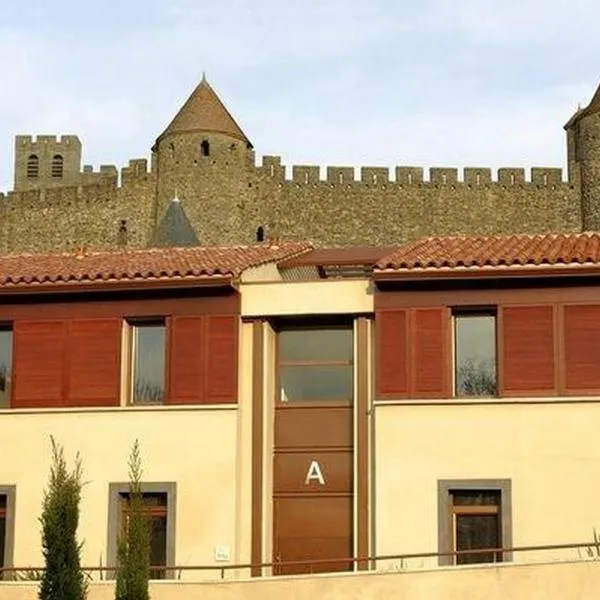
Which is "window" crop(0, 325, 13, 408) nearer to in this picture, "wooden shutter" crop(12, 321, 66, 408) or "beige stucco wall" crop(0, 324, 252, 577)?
"wooden shutter" crop(12, 321, 66, 408)

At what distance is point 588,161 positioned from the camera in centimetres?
7262

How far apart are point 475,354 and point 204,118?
48888 mm

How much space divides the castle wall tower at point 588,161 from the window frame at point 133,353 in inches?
1839

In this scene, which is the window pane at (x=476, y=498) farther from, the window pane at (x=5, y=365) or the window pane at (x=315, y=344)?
the window pane at (x=5, y=365)

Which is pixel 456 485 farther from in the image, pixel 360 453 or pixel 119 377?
pixel 119 377

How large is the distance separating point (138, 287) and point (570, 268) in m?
6.35

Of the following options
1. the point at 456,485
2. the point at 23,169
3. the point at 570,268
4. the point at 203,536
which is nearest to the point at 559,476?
the point at 456,485

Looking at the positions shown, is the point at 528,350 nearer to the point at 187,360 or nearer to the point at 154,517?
the point at 187,360

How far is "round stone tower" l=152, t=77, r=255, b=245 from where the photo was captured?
70312mm

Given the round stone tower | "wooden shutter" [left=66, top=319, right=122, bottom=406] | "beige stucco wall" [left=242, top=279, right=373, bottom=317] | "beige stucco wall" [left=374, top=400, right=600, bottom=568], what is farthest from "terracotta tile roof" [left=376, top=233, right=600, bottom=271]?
the round stone tower

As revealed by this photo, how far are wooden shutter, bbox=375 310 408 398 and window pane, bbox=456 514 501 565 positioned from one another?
201 centimetres

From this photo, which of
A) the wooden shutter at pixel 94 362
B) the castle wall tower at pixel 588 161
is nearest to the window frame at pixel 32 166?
the castle wall tower at pixel 588 161

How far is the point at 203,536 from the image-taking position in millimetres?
24906

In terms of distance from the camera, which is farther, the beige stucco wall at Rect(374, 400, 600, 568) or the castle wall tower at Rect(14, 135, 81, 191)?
the castle wall tower at Rect(14, 135, 81, 191)
